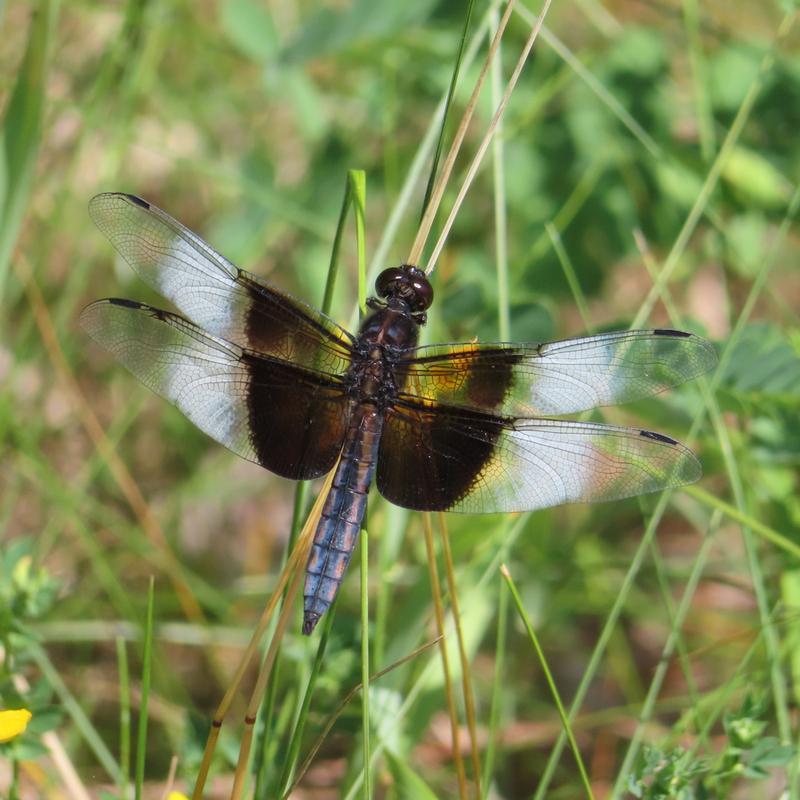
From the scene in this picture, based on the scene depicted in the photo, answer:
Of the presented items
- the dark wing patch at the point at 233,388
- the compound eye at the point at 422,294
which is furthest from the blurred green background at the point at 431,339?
the dark wing patch at the point at 233,388

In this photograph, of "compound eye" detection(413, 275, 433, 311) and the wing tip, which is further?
"compound eye" detection(413, 275, 433, 311)

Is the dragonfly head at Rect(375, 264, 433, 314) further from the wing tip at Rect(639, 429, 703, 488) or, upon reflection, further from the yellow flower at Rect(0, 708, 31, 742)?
the yellow flower at Rect(0, 708, 31, 742)

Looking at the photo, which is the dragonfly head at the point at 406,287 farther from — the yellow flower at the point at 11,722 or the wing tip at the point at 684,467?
the yellow flower at the point at 11,722

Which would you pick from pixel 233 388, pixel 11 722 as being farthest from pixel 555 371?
pixel 11 722

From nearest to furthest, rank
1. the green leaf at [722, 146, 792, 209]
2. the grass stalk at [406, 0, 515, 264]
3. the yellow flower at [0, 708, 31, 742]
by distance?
the yellow flower at [0, 708, 31, 742] → the grass stalk at [406, 0, 515, 264] → the green leaf at [722, 146, 792, 209]

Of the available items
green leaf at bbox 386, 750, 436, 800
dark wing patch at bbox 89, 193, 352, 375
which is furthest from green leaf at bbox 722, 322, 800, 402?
green leaf at bbox 386, 750, 436, 800

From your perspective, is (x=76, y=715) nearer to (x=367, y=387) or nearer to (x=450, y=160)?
(x=367, y=387)

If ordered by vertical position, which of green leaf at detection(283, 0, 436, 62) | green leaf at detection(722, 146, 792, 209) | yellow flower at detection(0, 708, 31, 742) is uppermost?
green leaf at detection(283, 0, 436, 62)

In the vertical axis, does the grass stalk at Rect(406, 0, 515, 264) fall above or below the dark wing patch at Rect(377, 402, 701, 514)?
above
